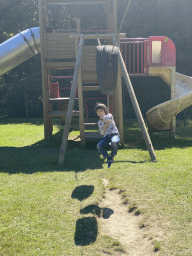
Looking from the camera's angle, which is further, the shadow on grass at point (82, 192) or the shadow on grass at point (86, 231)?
the shadow on grass at point (82, 192)

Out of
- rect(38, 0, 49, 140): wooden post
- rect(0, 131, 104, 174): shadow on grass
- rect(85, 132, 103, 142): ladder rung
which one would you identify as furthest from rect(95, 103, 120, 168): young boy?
rect(38, 0, 49, 140): wooden post

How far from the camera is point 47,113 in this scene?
10711mm

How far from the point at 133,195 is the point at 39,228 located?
1.79 meters

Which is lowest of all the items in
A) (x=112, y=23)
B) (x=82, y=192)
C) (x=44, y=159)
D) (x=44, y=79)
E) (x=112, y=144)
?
(x=44, y=159)

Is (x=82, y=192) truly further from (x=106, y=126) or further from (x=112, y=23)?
(x=112, y=23)

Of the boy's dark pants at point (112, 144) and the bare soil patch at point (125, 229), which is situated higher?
the boy's dark pants at point (112, 144)

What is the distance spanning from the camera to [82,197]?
15.9 feet

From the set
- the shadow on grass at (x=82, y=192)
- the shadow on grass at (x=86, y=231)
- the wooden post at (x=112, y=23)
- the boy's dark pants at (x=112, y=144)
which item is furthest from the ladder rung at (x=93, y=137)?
the shadow on grass at (x=86, y=231)

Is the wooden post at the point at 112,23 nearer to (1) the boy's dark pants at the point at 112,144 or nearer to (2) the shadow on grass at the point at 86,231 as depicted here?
(1) the boy's dark pants at the point at 112,144

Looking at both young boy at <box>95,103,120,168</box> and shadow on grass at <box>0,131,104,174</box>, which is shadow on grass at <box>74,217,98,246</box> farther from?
shadow on grass at <box>0,131,104,174</box>

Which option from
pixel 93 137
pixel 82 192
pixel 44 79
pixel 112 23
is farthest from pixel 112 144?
pixel 112 23

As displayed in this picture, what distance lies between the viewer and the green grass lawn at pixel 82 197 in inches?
134

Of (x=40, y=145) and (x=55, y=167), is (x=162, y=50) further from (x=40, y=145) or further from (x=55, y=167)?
(x=55, y=167)

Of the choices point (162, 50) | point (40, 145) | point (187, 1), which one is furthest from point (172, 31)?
point (40, 145)
